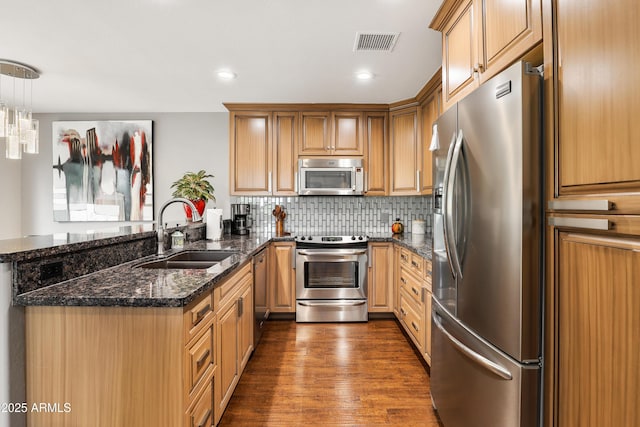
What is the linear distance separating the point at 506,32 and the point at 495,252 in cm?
91

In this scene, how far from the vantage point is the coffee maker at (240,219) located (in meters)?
4.08

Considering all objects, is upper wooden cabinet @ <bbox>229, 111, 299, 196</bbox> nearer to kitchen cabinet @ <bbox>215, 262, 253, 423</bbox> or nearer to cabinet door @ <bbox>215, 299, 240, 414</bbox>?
kitchen cabinet @ <bbox>215, 262, 253, 423</bbox>

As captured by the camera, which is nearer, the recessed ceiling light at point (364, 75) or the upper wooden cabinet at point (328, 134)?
the recessed ceiling light at point (364, 75)

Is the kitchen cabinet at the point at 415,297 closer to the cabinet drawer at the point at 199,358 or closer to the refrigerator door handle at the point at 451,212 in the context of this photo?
the refrigerator door handle at the point at 451,212

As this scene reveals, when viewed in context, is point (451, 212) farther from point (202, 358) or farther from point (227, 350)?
point (227, 350)

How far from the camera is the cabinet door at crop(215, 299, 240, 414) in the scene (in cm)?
185

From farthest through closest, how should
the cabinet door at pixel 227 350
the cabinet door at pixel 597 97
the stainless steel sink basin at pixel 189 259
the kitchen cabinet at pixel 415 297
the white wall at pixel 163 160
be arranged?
the white wall at pixel 163 160 → the kitchen cabinet at pixel 415 297 → the stainless steel sink basin at pixel 189 259 → the cabinet door at pixel 227 350 → the cabinet door at pixel 597 97

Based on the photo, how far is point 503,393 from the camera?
1.29 metres

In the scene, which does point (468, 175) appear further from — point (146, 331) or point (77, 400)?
point (77, 400)

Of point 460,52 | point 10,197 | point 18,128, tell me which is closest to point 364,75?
point 460,52

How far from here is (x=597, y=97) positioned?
3.14ft

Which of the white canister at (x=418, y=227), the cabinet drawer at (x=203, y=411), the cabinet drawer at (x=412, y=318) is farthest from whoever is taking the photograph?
the white canister at (x=418, y=227)

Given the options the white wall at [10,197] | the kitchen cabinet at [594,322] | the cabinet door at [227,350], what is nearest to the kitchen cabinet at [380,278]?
the cabinet door at [227,350]

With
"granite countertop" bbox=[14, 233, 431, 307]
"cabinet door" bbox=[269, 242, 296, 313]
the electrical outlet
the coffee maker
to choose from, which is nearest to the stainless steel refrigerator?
"granite countertop" bbox=[14, 233, 431, 307]
